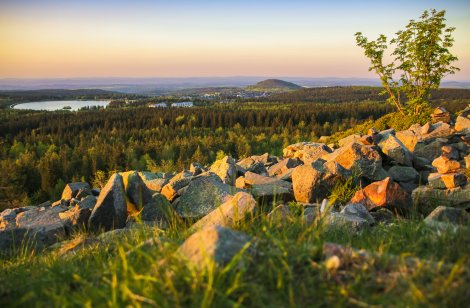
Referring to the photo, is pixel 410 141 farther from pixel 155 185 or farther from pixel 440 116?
pixel 155 185

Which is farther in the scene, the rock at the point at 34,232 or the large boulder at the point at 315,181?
the large boulder at the point at 315,181

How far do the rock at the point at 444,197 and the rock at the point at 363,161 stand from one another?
1.51 meters

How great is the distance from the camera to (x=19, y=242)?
28.0 ft

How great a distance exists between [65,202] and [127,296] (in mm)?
13952

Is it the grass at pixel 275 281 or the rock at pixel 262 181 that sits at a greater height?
the grass at pixel 275 281

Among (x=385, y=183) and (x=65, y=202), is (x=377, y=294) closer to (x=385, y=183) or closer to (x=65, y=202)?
(x=385, y=183)

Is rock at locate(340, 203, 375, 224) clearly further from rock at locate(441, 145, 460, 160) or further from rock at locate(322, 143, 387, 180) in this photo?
rock at locate(441, 145, 460, 160)

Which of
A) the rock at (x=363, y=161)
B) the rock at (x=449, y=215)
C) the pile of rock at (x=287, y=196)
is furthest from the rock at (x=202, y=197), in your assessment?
the rock at (x=449, y=215)

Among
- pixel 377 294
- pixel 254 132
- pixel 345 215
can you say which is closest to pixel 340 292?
pixel 377 294

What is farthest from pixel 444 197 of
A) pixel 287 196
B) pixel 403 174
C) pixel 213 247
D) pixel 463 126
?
pixel 463 126

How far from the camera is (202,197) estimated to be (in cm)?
900

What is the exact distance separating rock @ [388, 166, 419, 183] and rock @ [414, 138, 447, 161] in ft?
10.9

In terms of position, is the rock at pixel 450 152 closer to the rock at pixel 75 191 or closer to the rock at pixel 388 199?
the rock at pixel 388 199

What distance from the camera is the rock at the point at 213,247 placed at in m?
3.11
